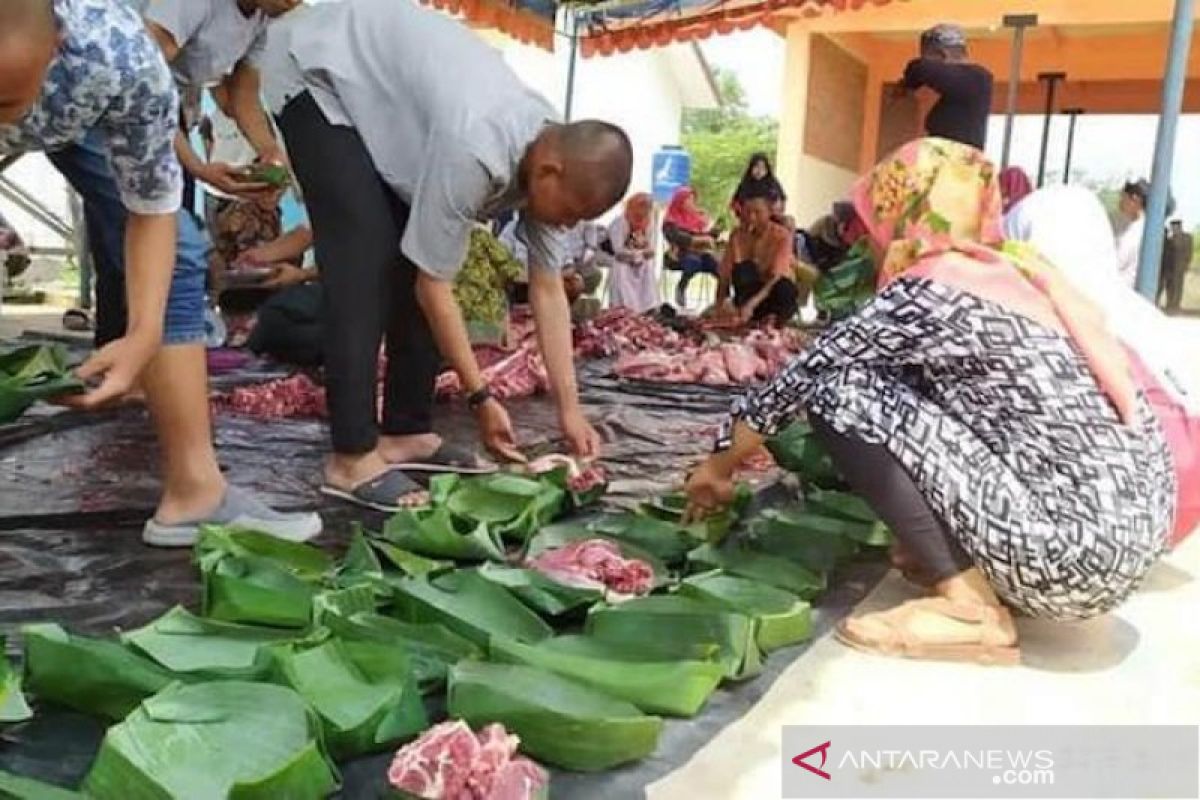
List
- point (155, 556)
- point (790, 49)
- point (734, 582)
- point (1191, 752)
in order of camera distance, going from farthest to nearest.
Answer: point (790, 49) → point (155, 556) → point (734, 582) → point (1191, 752)

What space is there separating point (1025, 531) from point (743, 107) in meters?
35.4

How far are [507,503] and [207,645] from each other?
0.79 meters

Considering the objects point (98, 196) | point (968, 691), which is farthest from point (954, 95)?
point (98, 196)

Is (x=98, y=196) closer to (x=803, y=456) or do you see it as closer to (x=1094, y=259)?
(x=803, y=456)

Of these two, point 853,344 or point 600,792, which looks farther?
point 853,344

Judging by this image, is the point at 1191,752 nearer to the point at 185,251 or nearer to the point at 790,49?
the point at 185,251

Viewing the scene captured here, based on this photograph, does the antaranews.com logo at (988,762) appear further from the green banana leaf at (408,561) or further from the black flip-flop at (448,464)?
the black flip-flop at (448,464)

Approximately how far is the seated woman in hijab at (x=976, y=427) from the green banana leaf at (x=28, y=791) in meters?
1.09

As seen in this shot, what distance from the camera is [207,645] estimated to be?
1391 mm

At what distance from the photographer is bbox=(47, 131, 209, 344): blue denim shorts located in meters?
1.84

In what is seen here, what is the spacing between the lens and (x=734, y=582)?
1.78 m

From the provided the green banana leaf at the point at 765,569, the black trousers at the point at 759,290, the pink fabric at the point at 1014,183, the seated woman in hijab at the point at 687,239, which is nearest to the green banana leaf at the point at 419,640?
the green banana leaf at the point at 765,569

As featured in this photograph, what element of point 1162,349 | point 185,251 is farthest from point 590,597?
point 1162,349

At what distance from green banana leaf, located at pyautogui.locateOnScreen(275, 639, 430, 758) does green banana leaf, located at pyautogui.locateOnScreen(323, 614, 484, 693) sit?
0.04 metres
